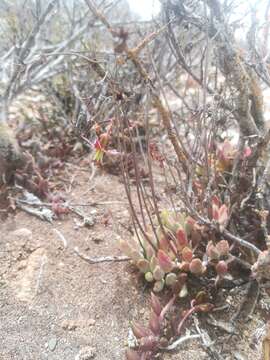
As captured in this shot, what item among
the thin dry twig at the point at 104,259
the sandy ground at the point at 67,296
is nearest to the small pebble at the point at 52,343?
the sandy ground at the point at 67,296

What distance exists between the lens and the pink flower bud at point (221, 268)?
7.26ft

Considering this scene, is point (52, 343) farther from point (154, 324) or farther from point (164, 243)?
point (164, 243)

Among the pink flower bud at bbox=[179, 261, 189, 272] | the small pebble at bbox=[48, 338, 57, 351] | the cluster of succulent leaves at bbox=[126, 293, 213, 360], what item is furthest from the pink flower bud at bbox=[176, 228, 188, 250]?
the small pebble at bbox=[48, 338, 57, 351]

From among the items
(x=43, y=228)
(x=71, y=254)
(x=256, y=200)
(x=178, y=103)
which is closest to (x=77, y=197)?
(x=43, y=228)

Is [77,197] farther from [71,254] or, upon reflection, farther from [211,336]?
[211,336]

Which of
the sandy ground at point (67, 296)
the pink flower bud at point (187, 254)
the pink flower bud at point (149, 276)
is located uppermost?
the pink flower bud at point (187, 254)

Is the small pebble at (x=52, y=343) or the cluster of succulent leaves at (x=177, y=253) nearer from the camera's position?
the small pebble at (x=52, y=343)

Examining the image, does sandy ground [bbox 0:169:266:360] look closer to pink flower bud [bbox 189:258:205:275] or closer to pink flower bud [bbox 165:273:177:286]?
pink flower bud [bbox 165:273:177:286]

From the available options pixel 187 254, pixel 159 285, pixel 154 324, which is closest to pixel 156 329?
pixel 154 324

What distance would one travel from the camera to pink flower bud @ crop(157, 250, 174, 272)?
2195 mm

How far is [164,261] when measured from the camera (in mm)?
2211

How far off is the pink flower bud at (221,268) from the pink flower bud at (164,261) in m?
0.22

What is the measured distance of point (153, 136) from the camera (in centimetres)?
404

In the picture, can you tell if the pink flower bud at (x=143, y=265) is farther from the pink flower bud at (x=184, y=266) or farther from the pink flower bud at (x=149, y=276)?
the pink flower bud at (x=184, y=266)
